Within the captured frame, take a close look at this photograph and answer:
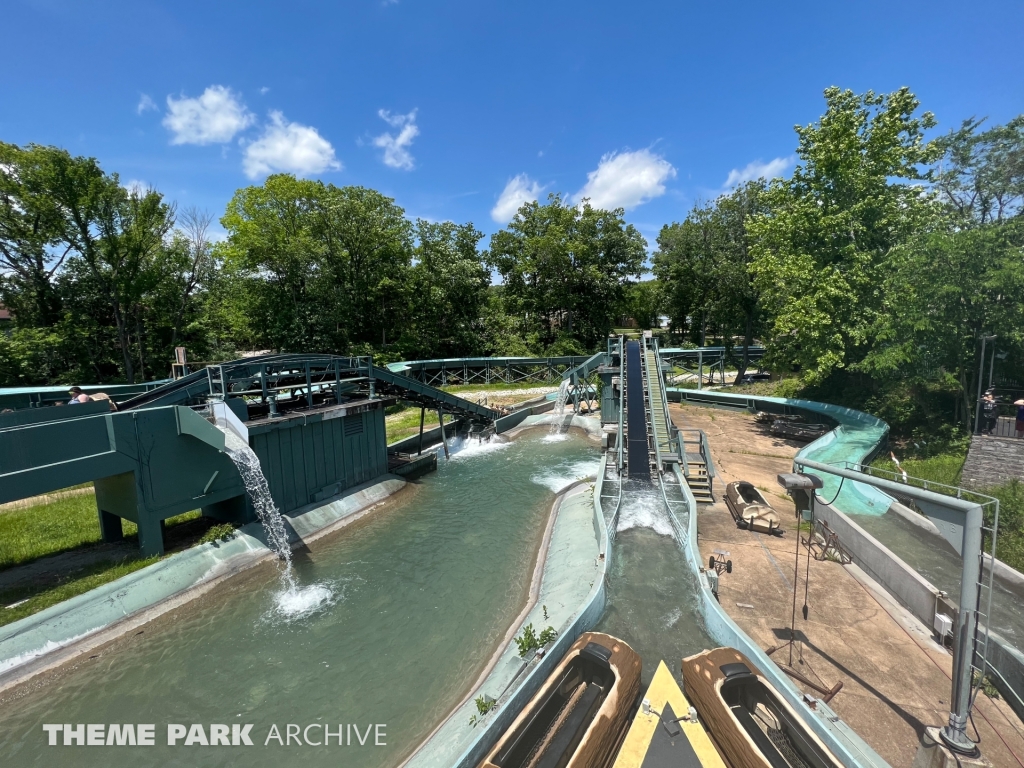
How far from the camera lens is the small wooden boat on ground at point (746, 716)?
14.9 ft

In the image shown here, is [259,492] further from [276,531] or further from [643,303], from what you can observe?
[643,303]

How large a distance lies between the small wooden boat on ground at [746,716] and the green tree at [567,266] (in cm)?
3592

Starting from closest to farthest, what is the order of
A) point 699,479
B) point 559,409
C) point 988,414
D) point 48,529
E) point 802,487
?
1. point 802,487
2. point 48,529
3. point 699,479
4. point 988,414
5. point 559,409

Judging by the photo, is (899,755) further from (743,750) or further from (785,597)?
(785,597)

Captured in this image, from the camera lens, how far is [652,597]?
8117 mm

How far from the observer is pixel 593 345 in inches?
1703

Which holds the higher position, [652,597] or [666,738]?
[666,738]

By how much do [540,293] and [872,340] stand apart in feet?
87.9

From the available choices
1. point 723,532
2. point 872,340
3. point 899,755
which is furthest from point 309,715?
point 872,340

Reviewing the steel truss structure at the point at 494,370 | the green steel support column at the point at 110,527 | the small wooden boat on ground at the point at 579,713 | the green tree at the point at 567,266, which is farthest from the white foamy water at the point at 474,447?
the green tree at the point at 567,266

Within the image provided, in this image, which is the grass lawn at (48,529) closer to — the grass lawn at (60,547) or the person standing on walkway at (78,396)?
the grass lawn at (60,547)

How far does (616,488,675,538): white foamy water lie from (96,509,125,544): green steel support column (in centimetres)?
1165

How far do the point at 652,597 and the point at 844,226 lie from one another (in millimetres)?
20592

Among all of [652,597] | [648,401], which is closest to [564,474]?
[648,401]
